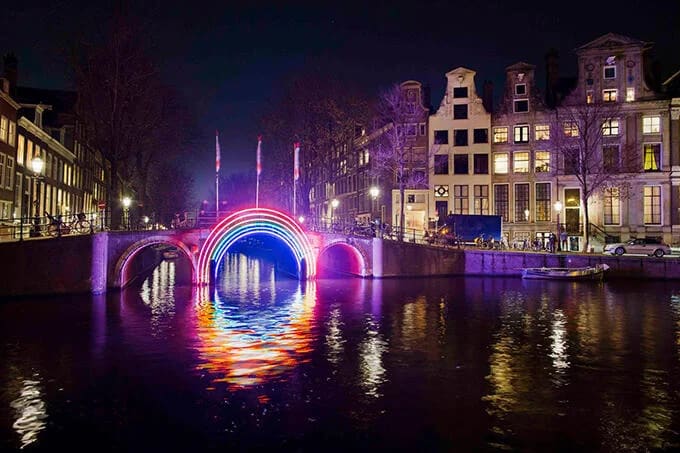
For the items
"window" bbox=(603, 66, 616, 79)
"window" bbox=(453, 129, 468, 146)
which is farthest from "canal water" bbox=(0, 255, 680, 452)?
"window" bbox=(603, 66, 616, 79)

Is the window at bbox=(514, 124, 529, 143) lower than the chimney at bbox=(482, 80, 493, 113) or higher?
lower

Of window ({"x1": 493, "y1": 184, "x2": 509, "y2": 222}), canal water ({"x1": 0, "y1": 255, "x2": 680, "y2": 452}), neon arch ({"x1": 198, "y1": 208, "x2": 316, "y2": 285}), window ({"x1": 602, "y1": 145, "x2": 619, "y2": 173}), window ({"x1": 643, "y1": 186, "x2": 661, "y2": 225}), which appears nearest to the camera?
canal water ({"x1": 0, "y1": 255, "x2": 680, "y2": 452})

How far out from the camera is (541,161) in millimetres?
60281

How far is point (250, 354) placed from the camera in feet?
63.3

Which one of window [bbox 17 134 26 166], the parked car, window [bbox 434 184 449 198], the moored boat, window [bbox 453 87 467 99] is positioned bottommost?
the moored boat

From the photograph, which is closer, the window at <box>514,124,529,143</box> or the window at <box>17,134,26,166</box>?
the window at <box>17,134,26,166</box>

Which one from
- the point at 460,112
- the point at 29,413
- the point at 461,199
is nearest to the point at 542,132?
the point at 460,112

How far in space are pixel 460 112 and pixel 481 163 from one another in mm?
5777

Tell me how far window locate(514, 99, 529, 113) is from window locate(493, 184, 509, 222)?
7873mm

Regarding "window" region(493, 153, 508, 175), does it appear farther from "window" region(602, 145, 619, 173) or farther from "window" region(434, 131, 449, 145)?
"window" region(602, 145, 619, 173)

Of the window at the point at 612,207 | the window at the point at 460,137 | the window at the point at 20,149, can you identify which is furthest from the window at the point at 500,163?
the window at the point at 20,149

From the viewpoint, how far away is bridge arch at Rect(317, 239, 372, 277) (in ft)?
147

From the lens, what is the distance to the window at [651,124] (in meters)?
56.4

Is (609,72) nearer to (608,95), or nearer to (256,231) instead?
(608,95)
